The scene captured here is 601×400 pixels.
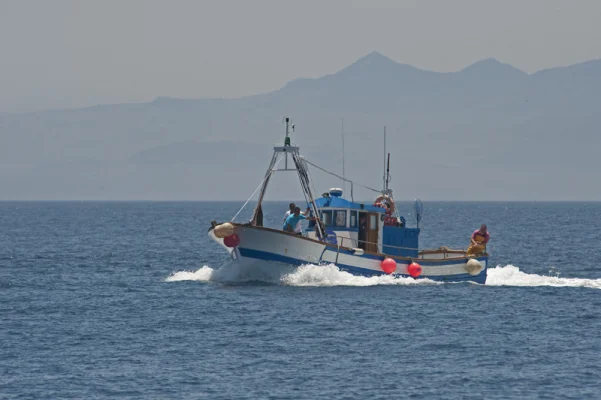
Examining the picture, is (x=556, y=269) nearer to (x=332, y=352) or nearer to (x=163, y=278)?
(x=163, y=278)

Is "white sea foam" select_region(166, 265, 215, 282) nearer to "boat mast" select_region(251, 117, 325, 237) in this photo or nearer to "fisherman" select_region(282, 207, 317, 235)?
"boat mast" select_region(251, 117, 325, 237)

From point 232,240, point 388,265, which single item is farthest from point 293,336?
point 388,265

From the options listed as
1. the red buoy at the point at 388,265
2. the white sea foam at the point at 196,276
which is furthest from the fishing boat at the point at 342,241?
the white sea foam at the point at 196,276

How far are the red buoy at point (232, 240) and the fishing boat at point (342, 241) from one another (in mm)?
26

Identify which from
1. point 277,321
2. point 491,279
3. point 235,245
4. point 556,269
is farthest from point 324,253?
point 556,269

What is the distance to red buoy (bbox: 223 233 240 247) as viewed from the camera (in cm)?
4622

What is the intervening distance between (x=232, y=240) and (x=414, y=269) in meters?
9.09

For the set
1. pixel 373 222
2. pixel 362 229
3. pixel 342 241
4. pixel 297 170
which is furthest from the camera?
pixel 373 222

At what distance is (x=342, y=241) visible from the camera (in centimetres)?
4900

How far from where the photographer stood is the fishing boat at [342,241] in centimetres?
4650

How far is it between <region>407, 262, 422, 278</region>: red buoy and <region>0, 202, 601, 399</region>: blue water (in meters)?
0.63

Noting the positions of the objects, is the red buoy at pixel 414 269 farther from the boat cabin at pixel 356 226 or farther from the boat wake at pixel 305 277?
the boat cabin at pixel 356 226

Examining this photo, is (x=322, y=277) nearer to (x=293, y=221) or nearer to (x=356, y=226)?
(x=293, y=221)

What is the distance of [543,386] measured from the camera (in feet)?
101
